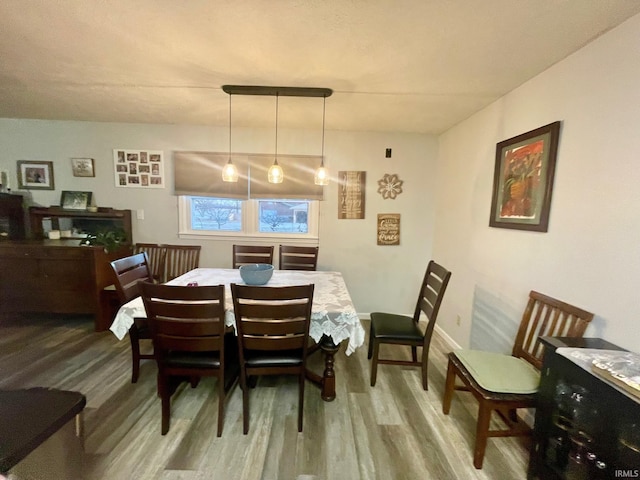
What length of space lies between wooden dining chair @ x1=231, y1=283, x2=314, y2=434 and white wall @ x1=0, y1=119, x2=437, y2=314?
193cm

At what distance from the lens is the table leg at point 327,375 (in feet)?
6.32

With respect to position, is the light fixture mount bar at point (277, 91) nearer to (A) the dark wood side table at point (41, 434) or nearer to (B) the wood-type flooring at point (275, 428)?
(A) the dark wood side table at point (41, 434)

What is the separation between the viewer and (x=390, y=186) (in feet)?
11.4

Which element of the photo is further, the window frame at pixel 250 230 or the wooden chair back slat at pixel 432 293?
the window frame at pixel 250 230

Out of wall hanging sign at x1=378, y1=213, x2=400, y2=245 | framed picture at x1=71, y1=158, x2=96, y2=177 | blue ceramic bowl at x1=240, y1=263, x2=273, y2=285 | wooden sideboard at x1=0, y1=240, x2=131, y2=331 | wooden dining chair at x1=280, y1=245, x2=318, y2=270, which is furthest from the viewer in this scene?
wall hanging sign at x1=378, y1=213, x2=400, y2=245

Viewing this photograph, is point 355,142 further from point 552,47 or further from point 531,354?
point 531,354

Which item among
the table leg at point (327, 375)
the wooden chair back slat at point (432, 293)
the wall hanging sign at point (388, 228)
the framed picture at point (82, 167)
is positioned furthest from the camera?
the wall hanging sign at point (388, 228)

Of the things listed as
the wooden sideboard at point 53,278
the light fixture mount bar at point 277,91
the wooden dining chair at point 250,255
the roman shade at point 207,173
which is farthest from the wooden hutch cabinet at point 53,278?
the light fixture mount bar at point 277,91

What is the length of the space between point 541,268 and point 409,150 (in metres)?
2.10

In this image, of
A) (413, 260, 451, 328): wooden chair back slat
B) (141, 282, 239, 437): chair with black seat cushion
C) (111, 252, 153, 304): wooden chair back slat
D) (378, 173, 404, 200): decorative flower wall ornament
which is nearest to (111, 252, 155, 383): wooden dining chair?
(111, 252, 153, 304): wooden chair back slat

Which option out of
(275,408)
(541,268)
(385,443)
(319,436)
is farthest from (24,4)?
(541,268)

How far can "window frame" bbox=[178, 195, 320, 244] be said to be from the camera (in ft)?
11.6

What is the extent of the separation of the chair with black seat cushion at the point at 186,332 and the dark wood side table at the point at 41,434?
68 centimetres

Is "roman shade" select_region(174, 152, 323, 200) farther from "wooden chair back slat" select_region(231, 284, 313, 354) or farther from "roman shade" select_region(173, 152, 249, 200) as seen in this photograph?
"wooden chair back slat" select_region(231, 284, 313, 354)
